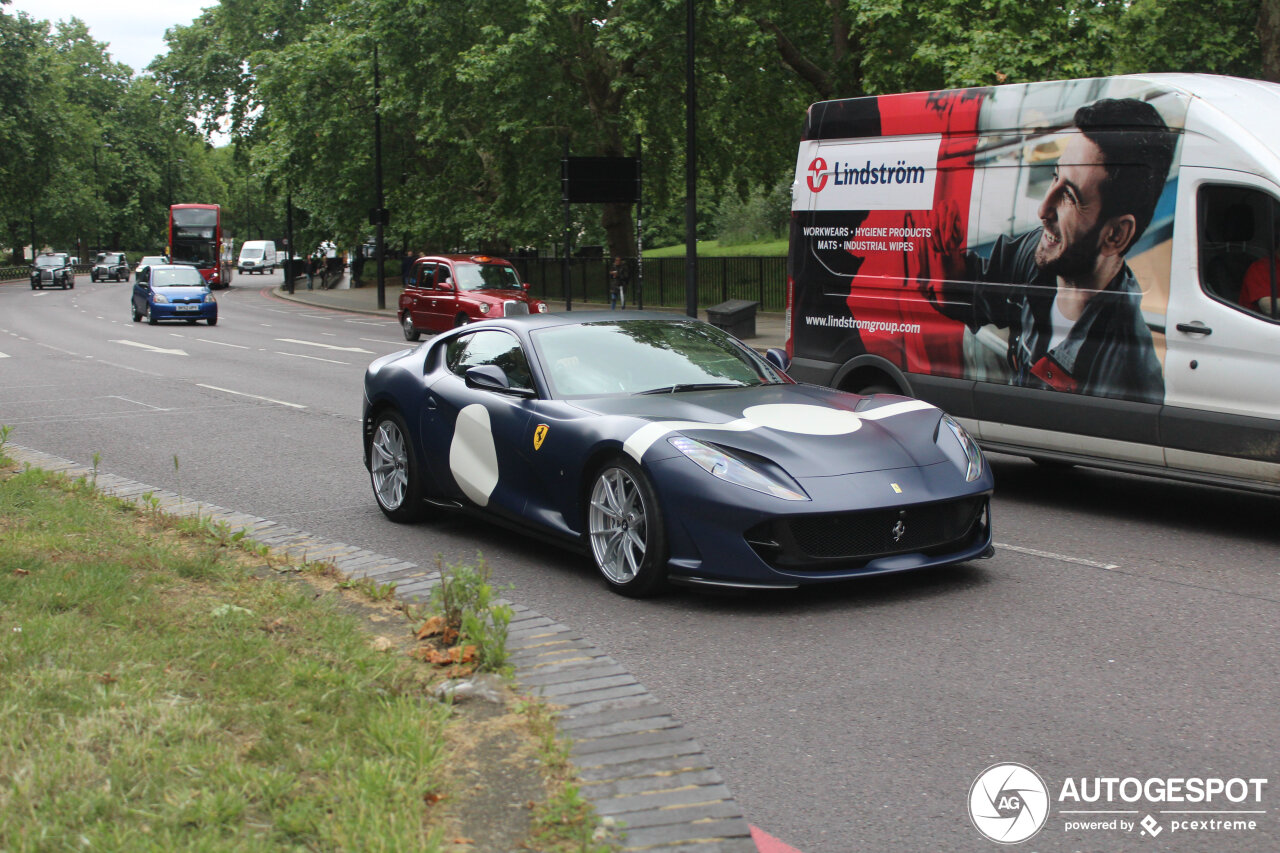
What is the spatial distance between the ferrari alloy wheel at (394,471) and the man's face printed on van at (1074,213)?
4.25 meters

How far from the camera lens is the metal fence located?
118 feet

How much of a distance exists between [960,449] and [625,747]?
325 cm

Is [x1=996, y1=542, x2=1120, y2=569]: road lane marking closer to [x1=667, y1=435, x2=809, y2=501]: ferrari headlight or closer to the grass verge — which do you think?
[x1=667, y1=435, x2=809, y2=501]: ferrari headlight

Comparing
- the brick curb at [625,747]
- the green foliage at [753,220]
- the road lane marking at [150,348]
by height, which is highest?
the green foliage at [753,220]

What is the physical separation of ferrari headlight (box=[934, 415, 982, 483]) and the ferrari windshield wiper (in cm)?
118

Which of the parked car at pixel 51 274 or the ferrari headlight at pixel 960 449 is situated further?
the parked car at pixel 51 274

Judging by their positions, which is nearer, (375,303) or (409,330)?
(409,330)

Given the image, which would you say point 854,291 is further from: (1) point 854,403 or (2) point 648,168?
(2) point 648,168

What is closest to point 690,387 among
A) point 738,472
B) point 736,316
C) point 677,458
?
point 677,458

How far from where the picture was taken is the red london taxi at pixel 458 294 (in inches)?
1117

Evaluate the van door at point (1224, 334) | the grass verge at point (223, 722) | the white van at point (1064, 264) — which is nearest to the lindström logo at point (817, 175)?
the white van at point (1064, 264)

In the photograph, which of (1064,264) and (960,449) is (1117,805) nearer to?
(960,449)

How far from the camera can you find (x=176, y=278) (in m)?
38.8

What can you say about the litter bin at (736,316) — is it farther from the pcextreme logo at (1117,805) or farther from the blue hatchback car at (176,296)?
the pcextreme logo at (1117,805)
